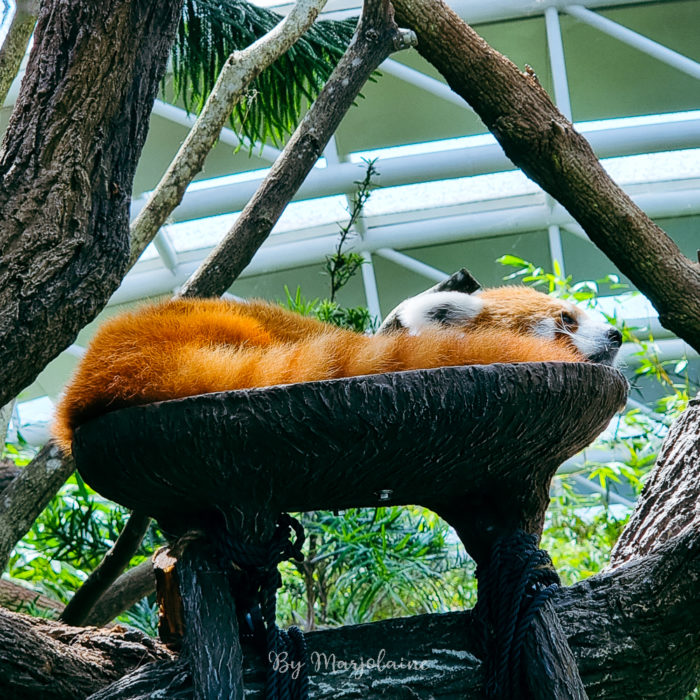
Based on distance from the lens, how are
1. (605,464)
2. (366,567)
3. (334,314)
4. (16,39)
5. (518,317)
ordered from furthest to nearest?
(605,464) → (366,567) → (334,314) → (16,39) → (518,317)

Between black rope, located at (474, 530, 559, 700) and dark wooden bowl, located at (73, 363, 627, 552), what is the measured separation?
0.25 feet

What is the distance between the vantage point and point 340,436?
0.65 meters

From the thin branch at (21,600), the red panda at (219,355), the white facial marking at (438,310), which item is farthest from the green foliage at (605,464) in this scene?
the red panda at (219,355)

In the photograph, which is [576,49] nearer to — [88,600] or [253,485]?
[88,600]

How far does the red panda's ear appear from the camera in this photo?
1149 mm

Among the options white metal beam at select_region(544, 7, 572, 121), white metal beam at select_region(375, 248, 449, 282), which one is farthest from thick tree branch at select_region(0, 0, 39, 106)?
white metal beam at select_region(544, 7, 572, 121)

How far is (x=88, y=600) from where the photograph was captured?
158cm

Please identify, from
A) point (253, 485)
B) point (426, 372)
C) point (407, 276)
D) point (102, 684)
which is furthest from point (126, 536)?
point (407, 276)

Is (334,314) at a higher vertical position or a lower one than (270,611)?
higher

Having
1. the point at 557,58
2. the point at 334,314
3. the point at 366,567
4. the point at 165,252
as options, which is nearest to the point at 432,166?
the point at 557,58

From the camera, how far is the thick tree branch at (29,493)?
5.16 feet

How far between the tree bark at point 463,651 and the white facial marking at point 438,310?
423 mm

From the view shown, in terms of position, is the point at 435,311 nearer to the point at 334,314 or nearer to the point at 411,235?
the point at 334,314

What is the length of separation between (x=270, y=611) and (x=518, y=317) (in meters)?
0.74
